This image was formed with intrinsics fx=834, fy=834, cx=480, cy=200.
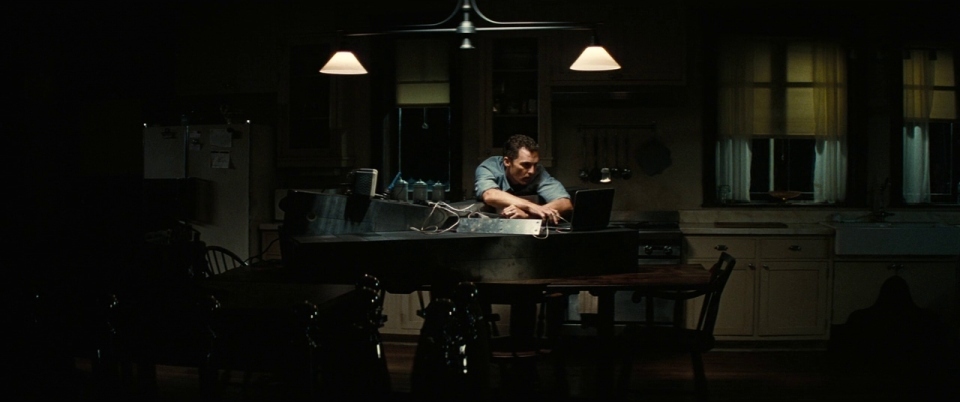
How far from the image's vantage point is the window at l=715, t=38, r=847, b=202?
5.77 meters

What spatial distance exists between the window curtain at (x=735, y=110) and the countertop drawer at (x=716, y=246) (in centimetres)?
74

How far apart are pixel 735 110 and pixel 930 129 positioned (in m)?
1.34

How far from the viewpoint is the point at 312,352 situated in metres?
1.62

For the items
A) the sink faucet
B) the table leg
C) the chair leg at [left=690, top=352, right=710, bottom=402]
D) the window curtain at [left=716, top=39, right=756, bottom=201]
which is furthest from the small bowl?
the table leg

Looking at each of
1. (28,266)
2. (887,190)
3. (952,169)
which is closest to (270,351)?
(28,266)

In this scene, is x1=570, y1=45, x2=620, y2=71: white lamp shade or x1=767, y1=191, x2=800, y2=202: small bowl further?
x1=767, y1=191, x2=800, y2=202: small bowl

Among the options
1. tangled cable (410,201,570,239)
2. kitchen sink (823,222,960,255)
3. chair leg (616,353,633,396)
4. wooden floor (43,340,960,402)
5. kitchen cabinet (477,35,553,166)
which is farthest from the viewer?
kitchen cabinet (477,35,553,166)

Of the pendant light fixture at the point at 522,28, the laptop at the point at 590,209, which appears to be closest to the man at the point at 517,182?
the laptop at the point at 590,209

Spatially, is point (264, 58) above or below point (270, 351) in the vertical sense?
above

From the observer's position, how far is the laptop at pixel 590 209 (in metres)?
3.38

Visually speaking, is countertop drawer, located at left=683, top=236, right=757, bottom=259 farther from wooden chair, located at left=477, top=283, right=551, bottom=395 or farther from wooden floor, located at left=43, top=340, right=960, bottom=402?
wooden chair, located at left=477, top=283, right=551, bottom=395

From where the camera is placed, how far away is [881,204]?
18.2ft

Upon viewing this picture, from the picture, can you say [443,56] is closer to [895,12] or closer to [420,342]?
[895,12]

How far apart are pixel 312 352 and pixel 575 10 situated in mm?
4236
